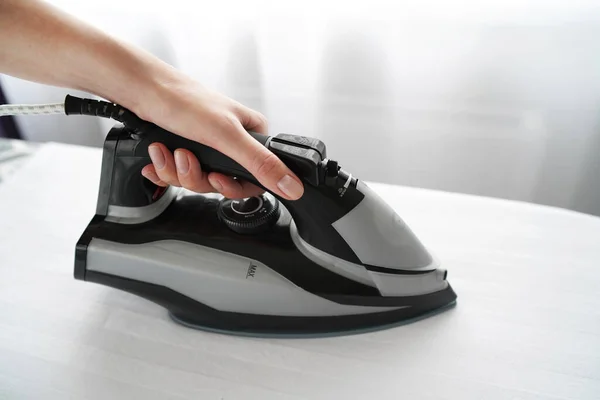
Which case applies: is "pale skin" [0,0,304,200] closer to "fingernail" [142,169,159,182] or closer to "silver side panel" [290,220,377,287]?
"fingernail" [142,169,159,182]

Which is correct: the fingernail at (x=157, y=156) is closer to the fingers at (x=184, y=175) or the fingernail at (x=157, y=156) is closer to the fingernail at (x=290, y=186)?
the fingers at (x=184, y=175)

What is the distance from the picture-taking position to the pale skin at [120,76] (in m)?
0.63

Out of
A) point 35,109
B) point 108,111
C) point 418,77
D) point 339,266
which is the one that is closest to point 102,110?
point 108,111

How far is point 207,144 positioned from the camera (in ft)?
2.02

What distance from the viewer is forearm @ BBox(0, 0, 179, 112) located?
646 millimetres

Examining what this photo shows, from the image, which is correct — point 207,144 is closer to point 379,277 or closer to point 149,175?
point 149,175

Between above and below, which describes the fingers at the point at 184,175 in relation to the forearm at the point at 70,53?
below

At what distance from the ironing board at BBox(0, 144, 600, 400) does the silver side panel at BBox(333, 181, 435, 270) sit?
9cm

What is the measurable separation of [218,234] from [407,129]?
559 mm

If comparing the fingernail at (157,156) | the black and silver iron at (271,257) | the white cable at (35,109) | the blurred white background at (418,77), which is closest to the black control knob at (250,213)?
the black and silver iron at (271,257)

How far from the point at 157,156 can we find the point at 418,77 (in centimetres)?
57

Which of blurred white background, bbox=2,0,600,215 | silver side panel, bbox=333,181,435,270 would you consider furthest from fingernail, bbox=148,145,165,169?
blurred white background, bbox=2,0,600,215

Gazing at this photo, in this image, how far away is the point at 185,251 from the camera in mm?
646

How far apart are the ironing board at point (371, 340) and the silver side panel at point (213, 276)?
0.14 ft
